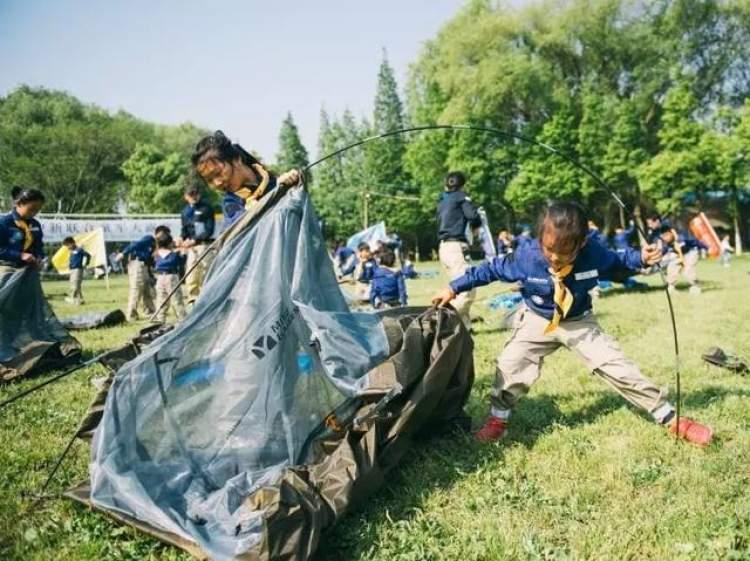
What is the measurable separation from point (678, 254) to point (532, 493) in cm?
1116

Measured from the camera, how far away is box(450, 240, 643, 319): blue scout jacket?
379 centimetres

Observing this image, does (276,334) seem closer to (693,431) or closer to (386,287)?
(693,431)

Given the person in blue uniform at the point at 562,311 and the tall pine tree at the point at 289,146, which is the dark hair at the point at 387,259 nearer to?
the person in blue uniform at the point at 562,311

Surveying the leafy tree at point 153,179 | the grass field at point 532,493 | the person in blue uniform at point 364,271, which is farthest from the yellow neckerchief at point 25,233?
the leafy tree at point 153,179

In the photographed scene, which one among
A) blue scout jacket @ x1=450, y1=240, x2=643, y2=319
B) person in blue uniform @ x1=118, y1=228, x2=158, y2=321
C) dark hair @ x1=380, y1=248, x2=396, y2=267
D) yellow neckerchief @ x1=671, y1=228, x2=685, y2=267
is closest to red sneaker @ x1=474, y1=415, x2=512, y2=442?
blue scout jacket @ x1=450, y1=240, x2=643, y2=319

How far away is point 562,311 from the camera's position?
→ 373cm

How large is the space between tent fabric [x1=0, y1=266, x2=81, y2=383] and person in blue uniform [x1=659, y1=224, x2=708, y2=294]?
10.8 metres

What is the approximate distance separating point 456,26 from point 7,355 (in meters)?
37.8

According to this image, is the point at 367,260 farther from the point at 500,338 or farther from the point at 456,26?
the point at 456,26

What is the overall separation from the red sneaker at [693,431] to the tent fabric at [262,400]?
1447mm

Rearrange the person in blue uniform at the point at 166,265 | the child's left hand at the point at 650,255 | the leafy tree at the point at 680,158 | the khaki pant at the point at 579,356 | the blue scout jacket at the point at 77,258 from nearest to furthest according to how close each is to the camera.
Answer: the child's left hand at the point at 650,255
the khaki pant at the point at 579,356
the person in blue uniform at the point at 166,265
the blue scout jacket at the point at 77,258
the leafy tree at the point at 680,158

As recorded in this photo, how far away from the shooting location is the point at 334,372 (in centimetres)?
314

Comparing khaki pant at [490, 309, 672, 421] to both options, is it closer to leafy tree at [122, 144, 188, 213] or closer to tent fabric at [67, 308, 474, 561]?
tent fabric at [67, 308, 474, 561]

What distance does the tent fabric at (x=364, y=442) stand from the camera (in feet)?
8.01
